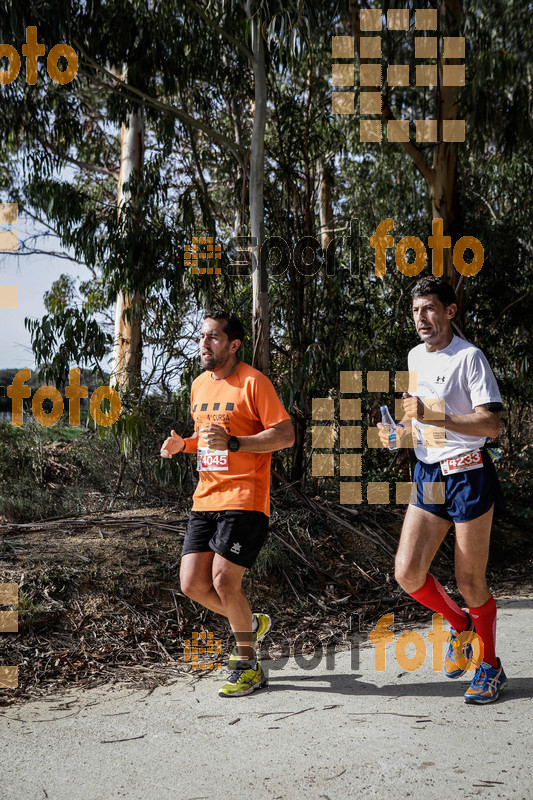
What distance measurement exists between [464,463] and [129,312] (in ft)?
18.5

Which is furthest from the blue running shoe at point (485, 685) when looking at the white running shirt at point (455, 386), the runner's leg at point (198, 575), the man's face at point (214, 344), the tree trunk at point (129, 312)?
the tree trunk at point (129, 312)

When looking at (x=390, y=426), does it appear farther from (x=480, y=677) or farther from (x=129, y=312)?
(x=129, y=312)

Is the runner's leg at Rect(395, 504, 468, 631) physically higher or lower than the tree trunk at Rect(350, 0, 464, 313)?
→ lower

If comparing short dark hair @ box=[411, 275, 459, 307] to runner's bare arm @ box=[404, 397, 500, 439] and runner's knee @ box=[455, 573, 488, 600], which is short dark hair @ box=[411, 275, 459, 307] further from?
runner's knee @ box=[455, 573, 488, 600]

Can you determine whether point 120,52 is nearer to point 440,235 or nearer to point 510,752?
point 440,235

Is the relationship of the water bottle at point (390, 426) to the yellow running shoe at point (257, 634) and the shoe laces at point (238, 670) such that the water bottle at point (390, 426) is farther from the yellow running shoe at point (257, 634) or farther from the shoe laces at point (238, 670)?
the shoe laces at point (238, 670)

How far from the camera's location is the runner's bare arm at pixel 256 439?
3.82 m

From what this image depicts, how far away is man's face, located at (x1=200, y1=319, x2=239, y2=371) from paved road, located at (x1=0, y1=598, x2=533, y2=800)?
178 cm

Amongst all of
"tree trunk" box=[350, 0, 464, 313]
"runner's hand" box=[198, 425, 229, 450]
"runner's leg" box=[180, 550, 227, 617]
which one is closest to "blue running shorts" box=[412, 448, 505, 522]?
"runner's hand" box=[198, 425, 229, 450]

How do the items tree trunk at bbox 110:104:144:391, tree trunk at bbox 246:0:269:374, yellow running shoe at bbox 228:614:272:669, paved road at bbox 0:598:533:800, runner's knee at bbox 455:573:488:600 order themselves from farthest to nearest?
tree trunk at bbox 110:104:144:391 → tree trunk at bbox 246:0:269:374 → yellow running shoe at bbox 228:614:272:669 → runner's knee at bbox 455:573:488:600 → paved road at bbox 0:598:533:800

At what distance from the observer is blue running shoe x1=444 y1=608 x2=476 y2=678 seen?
4223 mm

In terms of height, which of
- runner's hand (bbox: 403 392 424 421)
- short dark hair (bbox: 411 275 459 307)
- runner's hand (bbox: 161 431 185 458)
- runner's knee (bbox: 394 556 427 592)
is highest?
short dark hair (bbox: 411 275 459 307)

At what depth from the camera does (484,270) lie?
379 inches

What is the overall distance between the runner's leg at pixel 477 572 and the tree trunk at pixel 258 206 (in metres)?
3.61
